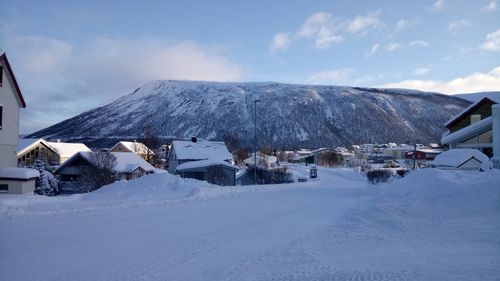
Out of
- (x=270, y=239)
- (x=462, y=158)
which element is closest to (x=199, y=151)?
(x=462, y=158)

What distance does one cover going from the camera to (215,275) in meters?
7.19

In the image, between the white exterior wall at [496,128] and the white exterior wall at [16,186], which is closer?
the white exterior wall at [16,186]

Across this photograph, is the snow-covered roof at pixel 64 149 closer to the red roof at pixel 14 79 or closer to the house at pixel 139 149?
the house at pixel 139 149

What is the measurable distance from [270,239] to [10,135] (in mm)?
22097

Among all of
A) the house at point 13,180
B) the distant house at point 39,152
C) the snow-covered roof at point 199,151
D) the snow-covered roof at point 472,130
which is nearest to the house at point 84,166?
the snow-covered roof at point 199,151

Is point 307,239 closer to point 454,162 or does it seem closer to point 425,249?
point 425,249

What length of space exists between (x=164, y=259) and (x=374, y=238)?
545 centimetres

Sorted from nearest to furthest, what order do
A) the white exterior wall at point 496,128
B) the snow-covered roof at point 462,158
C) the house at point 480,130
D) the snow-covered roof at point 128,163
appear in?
1. the snow-covered roof at point 462,158
2. the white exterior wall at point 496,128
3. the house at point 480,130
4. the snow-covered roof at point 128,163

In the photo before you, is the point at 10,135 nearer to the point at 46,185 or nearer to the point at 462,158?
the point at 46,185

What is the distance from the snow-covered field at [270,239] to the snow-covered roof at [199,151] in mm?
28721

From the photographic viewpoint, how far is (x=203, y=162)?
137 ft

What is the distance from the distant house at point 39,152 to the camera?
5819cm

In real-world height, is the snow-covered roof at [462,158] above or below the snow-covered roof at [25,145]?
below

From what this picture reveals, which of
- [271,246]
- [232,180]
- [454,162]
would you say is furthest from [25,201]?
[454,162]
